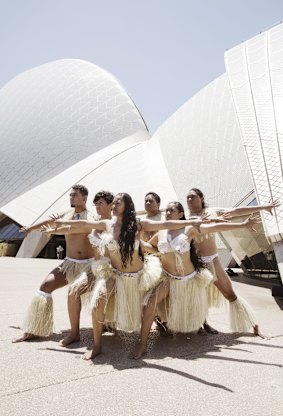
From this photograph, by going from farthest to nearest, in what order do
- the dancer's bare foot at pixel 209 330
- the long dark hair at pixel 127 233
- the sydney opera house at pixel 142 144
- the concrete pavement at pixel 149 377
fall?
the sydney opera house at pixel 142 144 < the dancer's bare foot at pixel 209 330 < the long dark hair at pixel 127 233 < the concrete pavement at pixel 149 377

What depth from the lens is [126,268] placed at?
3033 millimetres

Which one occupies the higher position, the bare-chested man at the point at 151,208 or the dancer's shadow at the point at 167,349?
the bare-chested man at the point at 151,208

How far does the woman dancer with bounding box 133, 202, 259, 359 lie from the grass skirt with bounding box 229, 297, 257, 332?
508mm

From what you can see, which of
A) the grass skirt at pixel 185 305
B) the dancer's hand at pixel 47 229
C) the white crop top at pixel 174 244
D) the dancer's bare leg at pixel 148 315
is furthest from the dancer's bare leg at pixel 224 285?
the dancer's hand at pixel 47 229

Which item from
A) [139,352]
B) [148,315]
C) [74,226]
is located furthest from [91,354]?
[74,226]

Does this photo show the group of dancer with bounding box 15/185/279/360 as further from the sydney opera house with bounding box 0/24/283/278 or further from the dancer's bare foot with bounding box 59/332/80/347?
the sydney opera house with bounding box 0/24/283/278

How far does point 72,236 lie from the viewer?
11.6 feet

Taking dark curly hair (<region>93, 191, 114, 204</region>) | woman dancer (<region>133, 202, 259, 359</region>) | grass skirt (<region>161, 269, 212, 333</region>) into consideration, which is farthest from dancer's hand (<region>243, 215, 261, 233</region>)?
dark curly hair (<region>93, 191, 114, 204</region>)

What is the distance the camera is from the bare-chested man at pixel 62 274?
128 inches

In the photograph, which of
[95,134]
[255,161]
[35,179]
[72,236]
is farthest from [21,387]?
[95,134]

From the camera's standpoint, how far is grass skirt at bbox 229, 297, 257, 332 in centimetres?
354

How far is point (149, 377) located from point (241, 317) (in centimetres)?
153

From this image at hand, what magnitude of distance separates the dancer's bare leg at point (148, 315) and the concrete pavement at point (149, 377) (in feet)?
0.26

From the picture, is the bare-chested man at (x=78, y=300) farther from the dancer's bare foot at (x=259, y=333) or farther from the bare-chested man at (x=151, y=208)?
the dancer's bare foot at (x=259, y=333)
